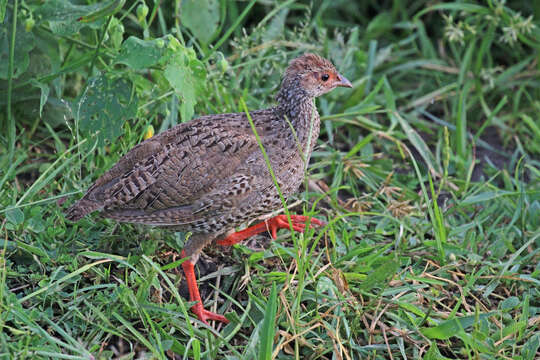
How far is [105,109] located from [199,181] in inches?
36.3

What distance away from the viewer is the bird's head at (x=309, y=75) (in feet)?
14.3

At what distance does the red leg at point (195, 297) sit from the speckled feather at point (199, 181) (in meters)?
0.11

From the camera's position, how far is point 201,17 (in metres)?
5.17

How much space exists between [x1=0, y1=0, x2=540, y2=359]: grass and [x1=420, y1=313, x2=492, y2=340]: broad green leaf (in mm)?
16

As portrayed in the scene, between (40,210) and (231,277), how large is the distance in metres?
1.19

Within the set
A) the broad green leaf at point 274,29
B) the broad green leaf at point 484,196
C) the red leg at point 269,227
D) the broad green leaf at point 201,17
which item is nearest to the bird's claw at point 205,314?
the red leg at point 269,227

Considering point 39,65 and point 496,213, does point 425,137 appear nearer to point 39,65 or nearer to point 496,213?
point 496,213

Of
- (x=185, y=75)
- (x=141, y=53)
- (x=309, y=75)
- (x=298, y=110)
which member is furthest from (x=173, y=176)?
(x=309, y=75)

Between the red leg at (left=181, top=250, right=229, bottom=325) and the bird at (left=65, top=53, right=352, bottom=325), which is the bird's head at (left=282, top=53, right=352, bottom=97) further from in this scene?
the red leg at (left=181, top=250, right=229, bottom=325)

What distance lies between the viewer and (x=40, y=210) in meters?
4.10

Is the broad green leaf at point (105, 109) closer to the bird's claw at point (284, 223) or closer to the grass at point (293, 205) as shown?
the grass at point (293, 205)

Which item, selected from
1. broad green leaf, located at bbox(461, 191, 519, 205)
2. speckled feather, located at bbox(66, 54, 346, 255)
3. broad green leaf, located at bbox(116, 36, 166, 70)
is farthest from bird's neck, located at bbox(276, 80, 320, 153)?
broad green leaf, located at bbox(461, 191, 519, 205)

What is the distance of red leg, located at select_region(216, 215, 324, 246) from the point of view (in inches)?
171

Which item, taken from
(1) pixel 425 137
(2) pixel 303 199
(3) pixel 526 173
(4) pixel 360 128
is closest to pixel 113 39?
A: (2) pixel 303 199
